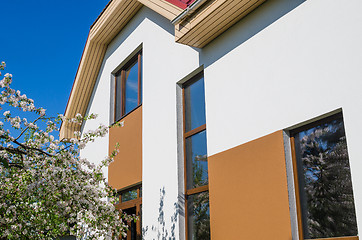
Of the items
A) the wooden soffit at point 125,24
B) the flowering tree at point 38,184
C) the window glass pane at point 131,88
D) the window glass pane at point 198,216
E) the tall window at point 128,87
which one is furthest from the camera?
the window glass pane at point 131,88

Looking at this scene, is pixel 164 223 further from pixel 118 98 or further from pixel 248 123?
pixel 118 98

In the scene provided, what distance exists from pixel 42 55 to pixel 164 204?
20.9m

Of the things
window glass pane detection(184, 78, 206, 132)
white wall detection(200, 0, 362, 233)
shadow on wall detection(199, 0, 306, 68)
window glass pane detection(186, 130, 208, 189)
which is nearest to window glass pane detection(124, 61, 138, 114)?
window glass pane detection(184, 78, 206, 132)

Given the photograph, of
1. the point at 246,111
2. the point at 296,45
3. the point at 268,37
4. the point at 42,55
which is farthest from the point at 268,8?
the point at 42,55

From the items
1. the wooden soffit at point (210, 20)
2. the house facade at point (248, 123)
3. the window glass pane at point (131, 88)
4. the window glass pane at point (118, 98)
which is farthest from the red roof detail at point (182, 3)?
the window glass pane at point (118, 98)

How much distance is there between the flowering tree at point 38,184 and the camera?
638 centimetres

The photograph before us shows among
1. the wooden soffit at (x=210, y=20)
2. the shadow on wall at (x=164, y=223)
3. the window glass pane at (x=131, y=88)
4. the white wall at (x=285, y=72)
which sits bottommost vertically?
the shadow on wall at (x=164, y=223)

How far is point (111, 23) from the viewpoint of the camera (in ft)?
38.4

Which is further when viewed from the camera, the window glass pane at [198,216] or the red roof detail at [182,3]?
the red roof detail at [182,3]

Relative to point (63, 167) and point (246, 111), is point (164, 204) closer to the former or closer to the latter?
point (63, 167)

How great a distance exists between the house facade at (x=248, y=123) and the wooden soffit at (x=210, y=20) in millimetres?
17

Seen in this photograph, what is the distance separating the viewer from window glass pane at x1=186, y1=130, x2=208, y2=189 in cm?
745

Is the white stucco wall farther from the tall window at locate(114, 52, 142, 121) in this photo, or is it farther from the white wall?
the white wall

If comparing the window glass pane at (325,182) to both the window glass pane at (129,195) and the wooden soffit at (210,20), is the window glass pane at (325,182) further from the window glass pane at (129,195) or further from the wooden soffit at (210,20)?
the window glass pane at (129,195)
